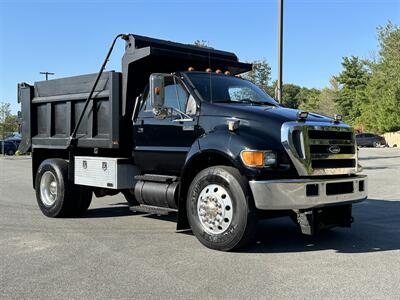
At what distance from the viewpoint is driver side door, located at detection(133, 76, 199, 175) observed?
6949 mm

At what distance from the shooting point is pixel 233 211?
603cm

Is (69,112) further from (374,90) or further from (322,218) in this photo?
(374,90)

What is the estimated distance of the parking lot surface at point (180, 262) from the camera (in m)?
4.65

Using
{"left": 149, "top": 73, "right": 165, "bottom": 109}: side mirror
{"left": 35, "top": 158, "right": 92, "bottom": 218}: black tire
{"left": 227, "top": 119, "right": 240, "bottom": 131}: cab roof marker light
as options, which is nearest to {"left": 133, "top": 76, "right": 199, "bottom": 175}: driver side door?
{"left": 149, "top": 73, "right": 165, "bottom": 109}: side mirror

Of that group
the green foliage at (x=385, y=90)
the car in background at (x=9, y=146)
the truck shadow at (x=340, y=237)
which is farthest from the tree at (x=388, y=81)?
the truck shadow at (x=340, y=237)

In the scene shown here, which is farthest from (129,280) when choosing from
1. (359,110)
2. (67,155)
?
(359,110)

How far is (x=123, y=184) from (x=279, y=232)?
2552 mm

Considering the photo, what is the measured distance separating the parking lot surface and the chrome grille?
1.04m

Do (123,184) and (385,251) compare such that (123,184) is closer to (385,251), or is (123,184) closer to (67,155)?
(67,155)

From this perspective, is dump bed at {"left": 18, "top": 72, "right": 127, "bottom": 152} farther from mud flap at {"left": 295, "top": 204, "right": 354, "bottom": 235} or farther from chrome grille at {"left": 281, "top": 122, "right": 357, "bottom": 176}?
mud flap at {"left": 295, "top": 204, "right": 354, "bottom": 235}

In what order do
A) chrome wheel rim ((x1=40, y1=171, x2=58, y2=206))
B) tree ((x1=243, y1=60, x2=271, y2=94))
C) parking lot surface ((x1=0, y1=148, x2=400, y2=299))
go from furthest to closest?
tree ((x1=243, y1=60, x2=271, y2=94))
chrome wheel rim ((x1=40, y1=171, x2=58, y2=206))
parking lot surface ((x1=0, y1=148, x2=400, y2=299))

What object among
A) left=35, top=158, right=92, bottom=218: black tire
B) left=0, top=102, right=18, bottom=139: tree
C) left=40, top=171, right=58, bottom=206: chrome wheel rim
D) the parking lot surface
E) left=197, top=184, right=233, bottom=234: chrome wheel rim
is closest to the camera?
the parking lot surface

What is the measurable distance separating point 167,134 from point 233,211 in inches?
69.4

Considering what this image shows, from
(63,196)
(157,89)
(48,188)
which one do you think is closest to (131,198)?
(63,196)
